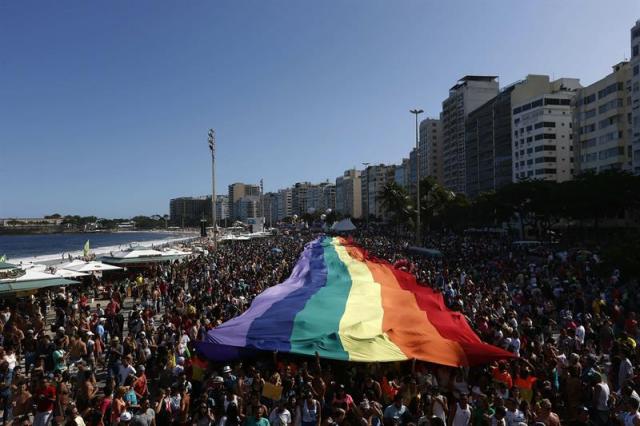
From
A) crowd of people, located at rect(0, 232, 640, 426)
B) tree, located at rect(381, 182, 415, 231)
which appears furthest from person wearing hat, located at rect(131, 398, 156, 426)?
tree, located at rect(381, 182, 415, 231)

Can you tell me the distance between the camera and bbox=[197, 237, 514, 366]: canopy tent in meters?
11.3

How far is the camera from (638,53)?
5306 centimetres

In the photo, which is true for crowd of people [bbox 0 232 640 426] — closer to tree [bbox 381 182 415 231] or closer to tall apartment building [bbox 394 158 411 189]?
tree [bbox 381 182 415 231]

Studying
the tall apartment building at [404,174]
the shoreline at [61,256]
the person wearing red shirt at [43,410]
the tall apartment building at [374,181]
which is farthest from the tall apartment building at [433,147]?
the person wearing red shirt at [43,410]

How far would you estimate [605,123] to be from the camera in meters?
64.1

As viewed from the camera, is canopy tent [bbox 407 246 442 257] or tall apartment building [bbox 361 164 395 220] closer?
canopy tent [bbox 407 246 442 257]

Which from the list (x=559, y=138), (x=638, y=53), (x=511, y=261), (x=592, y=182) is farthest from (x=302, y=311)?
(x=559, y=138)

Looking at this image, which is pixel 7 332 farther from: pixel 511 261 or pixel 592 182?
pixel 592 182

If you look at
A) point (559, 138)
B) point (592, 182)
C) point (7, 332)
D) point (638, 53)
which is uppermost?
point (638, 53)

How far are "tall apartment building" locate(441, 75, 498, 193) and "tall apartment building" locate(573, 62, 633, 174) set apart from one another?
46.8 m

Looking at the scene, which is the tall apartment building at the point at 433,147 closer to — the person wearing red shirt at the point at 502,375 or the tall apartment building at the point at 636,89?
the tall apartment building at the point at 636,89

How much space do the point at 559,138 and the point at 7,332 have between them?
271 ft

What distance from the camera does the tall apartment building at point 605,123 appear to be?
60.9m

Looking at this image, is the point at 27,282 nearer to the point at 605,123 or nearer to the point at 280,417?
the point at 280,417
